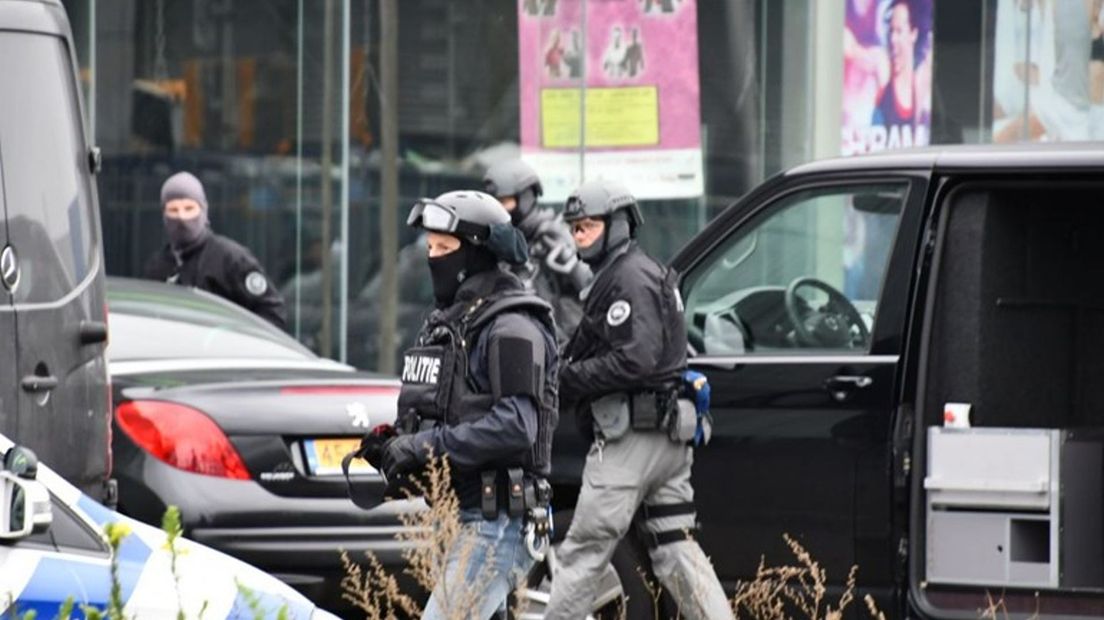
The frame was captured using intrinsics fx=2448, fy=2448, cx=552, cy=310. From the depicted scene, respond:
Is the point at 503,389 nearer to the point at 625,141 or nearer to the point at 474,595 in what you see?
the point at 474,595

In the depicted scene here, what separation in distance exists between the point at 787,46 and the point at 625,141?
1201 millimetres

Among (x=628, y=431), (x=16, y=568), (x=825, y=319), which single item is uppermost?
(x=825, y=319)

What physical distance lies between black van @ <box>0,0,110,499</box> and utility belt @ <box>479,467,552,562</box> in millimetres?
1825

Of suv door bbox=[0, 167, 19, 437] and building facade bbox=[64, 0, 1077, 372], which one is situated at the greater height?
building facade bbox=[64, 0, 1077, 372]

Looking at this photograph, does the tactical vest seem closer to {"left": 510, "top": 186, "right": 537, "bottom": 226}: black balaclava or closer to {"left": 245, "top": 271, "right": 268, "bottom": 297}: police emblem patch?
{"left": 510, "top": 186, "right": 537, "bottom": 226}: black balaclava

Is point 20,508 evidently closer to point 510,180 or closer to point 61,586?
point 61,586

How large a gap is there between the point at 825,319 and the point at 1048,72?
6.78 metres

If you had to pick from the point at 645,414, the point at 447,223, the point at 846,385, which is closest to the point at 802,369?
the point at 846,385

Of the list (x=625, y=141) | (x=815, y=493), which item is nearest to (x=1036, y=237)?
(x=815, y=493)

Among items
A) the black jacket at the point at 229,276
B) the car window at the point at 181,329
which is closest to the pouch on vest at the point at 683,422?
the car window at the point at 181,329

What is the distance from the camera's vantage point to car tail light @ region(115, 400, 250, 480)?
8281 millimetres

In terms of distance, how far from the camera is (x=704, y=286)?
8.55 meters

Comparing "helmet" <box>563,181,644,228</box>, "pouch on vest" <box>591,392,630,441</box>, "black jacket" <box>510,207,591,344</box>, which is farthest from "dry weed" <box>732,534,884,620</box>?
"black jacket" <box>510,207,591,344</box>

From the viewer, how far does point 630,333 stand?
26.6 feet
